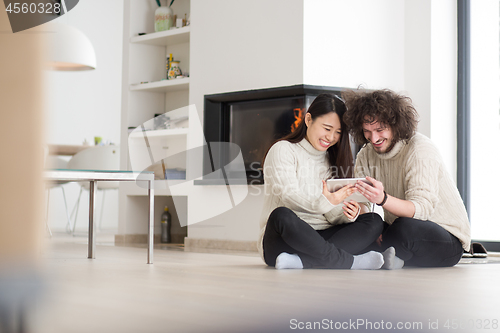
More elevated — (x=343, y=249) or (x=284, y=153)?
(x=284, y=153)

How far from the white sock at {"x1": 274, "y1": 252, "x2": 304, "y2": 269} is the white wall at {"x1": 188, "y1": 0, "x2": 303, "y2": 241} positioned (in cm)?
150

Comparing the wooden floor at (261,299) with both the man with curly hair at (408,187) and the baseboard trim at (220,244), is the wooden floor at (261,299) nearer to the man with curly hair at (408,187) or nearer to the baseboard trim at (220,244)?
the man with curly hair at (408,187)

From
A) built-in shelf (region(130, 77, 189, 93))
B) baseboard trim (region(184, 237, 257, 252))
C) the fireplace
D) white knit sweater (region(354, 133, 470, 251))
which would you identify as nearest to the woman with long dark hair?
white knit sweater (region(354, 133, 470, 251))

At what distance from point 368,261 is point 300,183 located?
0.42 metres

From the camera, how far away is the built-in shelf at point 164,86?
14.2 feet

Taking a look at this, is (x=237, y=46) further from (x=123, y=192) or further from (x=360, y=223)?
(x=360, y=223)

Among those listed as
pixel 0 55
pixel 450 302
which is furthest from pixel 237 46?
pixel 0 55

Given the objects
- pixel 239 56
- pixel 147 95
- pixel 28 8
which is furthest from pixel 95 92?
pixel 28 8

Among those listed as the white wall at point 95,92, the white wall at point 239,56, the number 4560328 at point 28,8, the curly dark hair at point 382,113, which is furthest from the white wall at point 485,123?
the white wall at point 95,92

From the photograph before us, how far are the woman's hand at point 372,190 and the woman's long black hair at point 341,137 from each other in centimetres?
26

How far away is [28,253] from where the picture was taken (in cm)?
49

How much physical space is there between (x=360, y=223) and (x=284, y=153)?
0.42 m

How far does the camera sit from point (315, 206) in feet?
7.41

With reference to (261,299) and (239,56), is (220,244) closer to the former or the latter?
(239,56)
